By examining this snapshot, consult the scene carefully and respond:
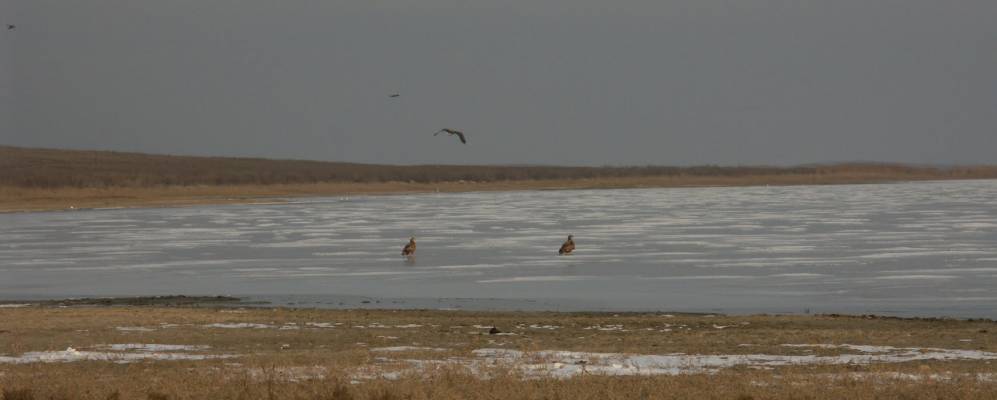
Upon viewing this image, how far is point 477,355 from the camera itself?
1344 cm

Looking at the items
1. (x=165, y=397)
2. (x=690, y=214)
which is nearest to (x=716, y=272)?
(x=165, y=397)

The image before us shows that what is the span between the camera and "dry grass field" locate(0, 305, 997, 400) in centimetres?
1068

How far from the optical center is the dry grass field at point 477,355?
1068 cm

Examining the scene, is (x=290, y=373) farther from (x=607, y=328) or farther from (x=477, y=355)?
(x=607, y=328)

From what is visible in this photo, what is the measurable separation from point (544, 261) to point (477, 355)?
1622 cm

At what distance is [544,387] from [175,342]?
5576 mm

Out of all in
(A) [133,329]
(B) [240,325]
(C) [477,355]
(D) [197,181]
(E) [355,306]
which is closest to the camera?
(C) [477,355]

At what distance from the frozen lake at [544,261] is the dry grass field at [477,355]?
3.03 metres

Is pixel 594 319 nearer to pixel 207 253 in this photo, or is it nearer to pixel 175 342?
pixel 175 342

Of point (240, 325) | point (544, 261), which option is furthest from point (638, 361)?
point (544, 261)

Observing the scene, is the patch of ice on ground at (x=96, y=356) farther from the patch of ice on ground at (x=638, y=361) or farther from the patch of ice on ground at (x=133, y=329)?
the patch of ice on ground at (x=638, y=361)

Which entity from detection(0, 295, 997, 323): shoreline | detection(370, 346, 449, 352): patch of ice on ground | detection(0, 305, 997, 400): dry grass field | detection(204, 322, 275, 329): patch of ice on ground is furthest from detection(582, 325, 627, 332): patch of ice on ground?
detection(204, 322, 275, 329): patch of ice on ground

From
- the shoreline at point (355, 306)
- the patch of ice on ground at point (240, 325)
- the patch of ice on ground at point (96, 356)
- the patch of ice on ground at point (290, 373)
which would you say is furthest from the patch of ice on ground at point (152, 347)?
the shoreline at point (355, 306)

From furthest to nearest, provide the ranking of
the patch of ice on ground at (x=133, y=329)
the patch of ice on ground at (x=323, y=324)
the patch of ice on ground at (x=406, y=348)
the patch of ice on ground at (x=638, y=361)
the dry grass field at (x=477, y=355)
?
the patch of ice on ground at (x=323, y=324)
the patch of ice on ground at (x=133, y=329)
the patch of ice on ground at (x=406, y=348)
the patch of ice on ground at (x=638, y=361)
the dry grass field at (x=477, y=355)
